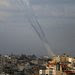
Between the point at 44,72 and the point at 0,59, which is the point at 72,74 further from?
the point at 0,59

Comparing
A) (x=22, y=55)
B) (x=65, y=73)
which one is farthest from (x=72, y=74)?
(x=22, y=55)

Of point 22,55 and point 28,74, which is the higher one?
point 22,55

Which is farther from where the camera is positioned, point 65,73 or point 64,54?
point 64,54

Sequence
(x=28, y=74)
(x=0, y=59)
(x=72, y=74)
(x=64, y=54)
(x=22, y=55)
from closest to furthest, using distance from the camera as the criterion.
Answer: (x=72, y=74) → (x=28, y=74) → (x=64, y=54) → (x=0, y=59) → (x=22, y=55)

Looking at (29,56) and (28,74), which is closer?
(28,74)

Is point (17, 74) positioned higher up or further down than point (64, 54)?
further down

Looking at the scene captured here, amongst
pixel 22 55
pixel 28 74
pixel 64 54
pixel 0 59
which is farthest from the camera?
pixel 22 55

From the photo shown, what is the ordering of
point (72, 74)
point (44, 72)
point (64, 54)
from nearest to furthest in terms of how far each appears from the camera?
point (72, 74) < point (44, 72) < point (64, 54)

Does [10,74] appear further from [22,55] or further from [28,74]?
[22,55]

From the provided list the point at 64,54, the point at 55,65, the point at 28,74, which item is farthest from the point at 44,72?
the point at 64,54
